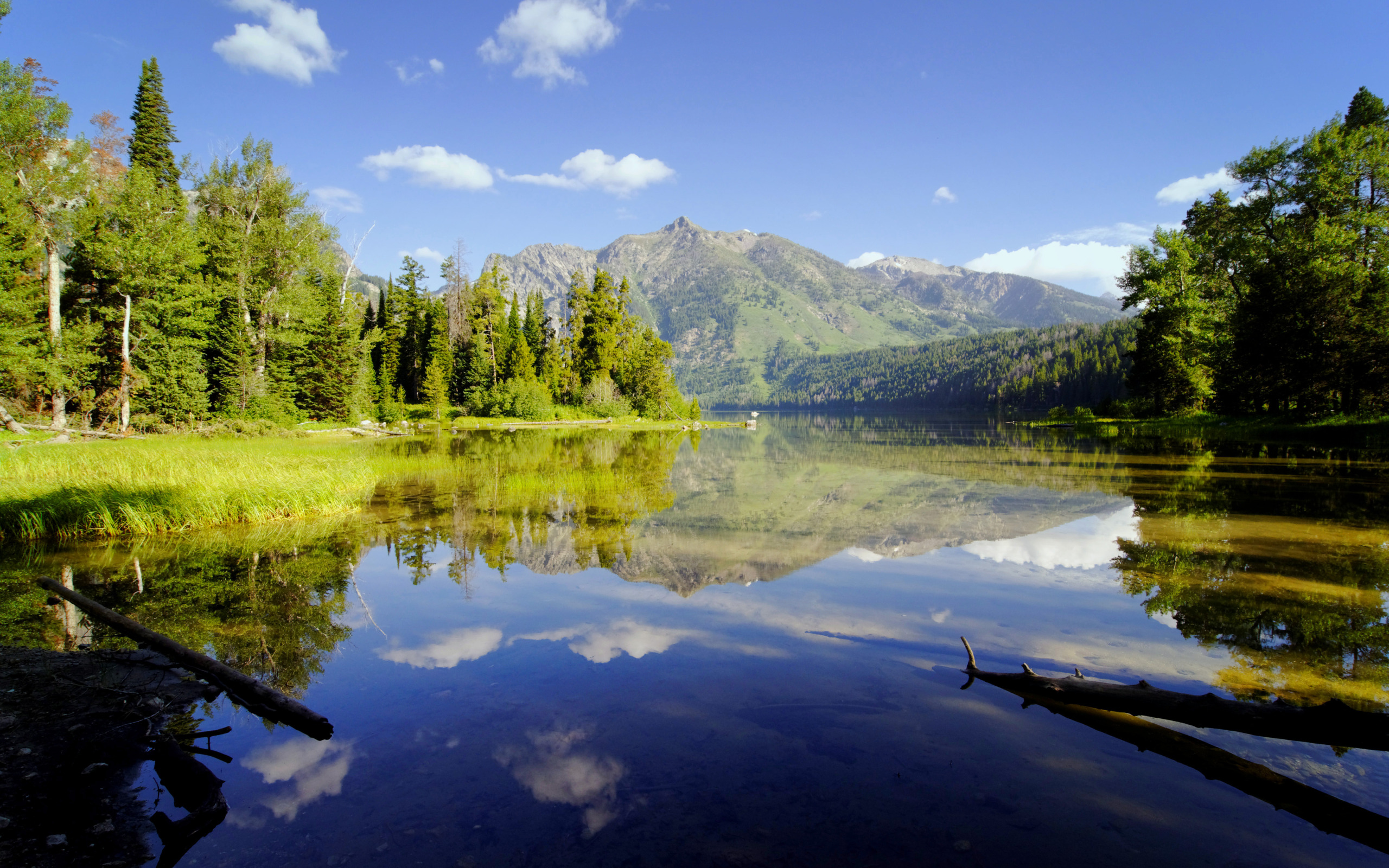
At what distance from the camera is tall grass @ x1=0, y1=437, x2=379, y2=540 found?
44.6 feet

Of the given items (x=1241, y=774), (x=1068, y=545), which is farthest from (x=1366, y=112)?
(x=1241, y=774)

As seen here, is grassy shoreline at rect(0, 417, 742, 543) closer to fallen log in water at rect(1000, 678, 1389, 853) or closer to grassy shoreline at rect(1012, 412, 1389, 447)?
fallen log in water at rect(1000, 678, 1389, 853)

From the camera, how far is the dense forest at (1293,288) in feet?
98.6

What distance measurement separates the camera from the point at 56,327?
29.2m

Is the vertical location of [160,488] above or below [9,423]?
below

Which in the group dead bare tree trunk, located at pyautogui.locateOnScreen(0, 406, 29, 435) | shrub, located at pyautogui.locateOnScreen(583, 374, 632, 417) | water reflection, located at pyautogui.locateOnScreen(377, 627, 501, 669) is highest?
shrub, located at pyautogui.locateOnScreen(583, 374, 632, 417)

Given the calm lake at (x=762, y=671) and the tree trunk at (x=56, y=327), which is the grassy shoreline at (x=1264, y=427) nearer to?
the calm lake at (x=762, y=671)

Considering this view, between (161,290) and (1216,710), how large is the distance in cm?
4371

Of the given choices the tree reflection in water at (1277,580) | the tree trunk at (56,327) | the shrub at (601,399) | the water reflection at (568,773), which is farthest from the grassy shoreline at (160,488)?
the shrub at (601,399)

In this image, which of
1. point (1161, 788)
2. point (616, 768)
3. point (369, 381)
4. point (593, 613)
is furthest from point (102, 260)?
point (1161, 788)

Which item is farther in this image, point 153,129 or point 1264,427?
point 153,129

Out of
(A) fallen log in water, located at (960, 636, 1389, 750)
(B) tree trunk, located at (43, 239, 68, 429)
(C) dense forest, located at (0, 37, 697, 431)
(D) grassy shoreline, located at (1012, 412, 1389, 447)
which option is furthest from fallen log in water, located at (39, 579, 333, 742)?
(D) grassy shoreline, located at (1012, 412, 1389, 447)

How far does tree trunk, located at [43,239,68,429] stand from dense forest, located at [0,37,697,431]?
73 millimetres

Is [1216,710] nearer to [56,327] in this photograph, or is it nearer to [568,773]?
[568,773]
